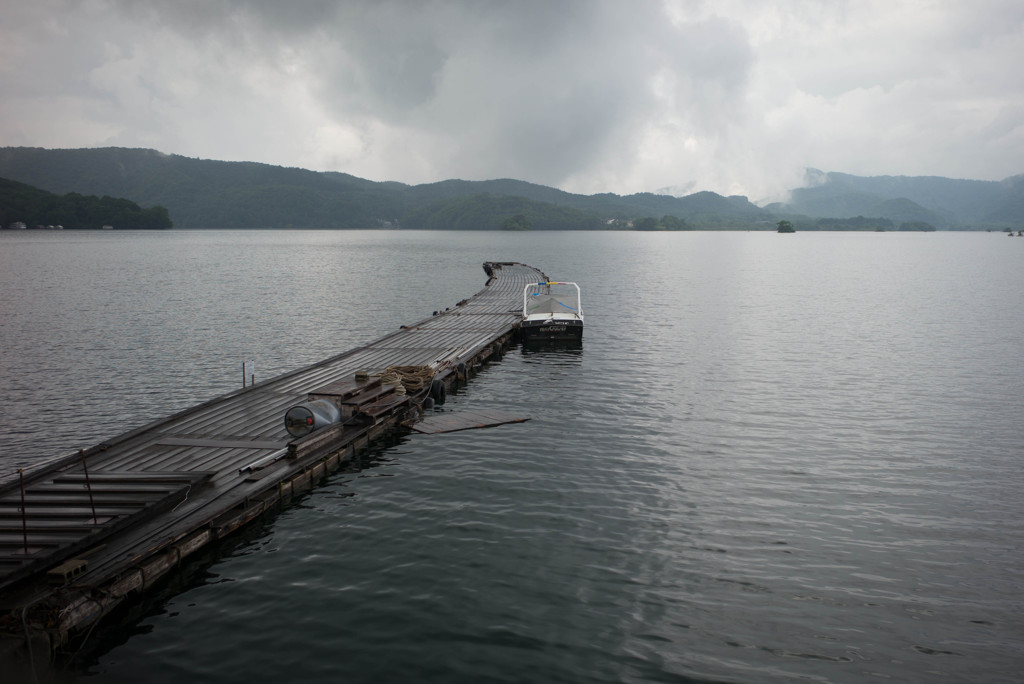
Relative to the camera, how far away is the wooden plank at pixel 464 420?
2281cm

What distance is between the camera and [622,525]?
1544cm

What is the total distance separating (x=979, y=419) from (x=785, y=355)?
1281cm

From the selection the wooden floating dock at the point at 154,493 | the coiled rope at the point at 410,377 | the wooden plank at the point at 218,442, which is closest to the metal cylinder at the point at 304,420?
the wooden floating dock at the point at 154,493

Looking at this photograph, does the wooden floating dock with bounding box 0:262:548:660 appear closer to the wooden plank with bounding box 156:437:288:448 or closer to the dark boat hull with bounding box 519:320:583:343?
the wooden plank with bounding box 156:437:288:448

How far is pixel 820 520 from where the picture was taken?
620 inches

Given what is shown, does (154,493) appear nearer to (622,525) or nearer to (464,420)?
(622,525)

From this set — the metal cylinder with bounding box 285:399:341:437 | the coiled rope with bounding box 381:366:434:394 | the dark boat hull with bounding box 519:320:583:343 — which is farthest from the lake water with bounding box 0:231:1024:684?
the metal cylinder with bounding box 285:399:341:437

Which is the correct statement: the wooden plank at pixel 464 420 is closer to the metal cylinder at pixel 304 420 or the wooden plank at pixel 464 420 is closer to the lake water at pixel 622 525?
the lake water at pixel 622 525

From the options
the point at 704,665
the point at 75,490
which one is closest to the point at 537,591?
the point at 704,665

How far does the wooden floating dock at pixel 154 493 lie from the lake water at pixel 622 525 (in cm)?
71

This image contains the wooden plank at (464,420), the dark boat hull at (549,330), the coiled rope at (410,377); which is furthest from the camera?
the dark boat hull at (549,330)

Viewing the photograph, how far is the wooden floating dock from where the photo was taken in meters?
10.4

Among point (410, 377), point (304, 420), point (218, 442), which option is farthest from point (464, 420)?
point (218, 442)

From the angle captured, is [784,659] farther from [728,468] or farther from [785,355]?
[785,355]
